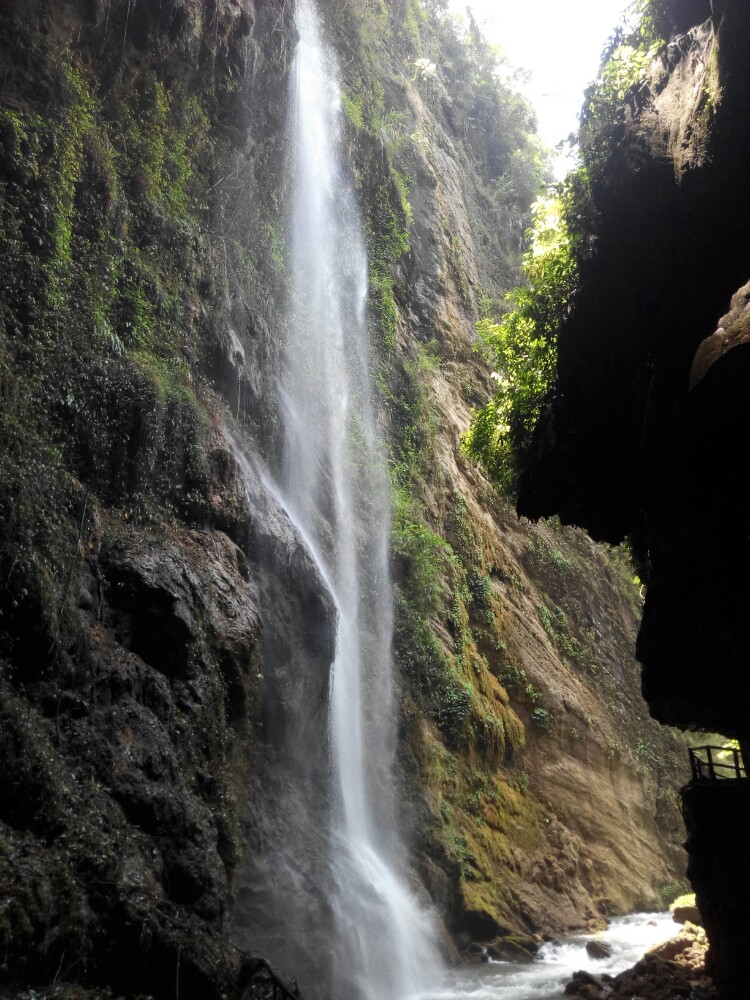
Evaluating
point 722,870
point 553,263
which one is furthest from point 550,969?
point 553,263

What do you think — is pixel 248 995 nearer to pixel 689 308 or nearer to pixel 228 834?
pixel 228 834

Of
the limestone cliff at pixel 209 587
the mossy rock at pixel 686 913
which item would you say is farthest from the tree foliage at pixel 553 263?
the mossy rock at pixel 686 913

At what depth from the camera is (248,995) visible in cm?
809

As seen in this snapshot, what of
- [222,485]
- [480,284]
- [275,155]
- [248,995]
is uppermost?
[480,284]

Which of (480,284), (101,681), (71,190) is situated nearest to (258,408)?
(71,190)

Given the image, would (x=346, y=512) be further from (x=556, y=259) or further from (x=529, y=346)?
(x=556, y=259)

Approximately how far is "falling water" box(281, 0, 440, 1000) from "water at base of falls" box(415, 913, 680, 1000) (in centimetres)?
67

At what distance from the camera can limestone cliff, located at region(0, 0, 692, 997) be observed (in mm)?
8047

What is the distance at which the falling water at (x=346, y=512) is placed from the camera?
13.1 metres

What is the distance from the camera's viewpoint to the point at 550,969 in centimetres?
1390

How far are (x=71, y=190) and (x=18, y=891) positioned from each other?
1023 cm

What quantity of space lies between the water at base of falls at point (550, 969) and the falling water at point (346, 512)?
0.67 meters

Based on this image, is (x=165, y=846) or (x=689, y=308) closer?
(x=165, y=846)

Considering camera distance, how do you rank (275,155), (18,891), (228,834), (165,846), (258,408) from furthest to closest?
1. (275,155)
2. (258,408)
3. (228,834)
4. (165,846)
5. (18,891)
